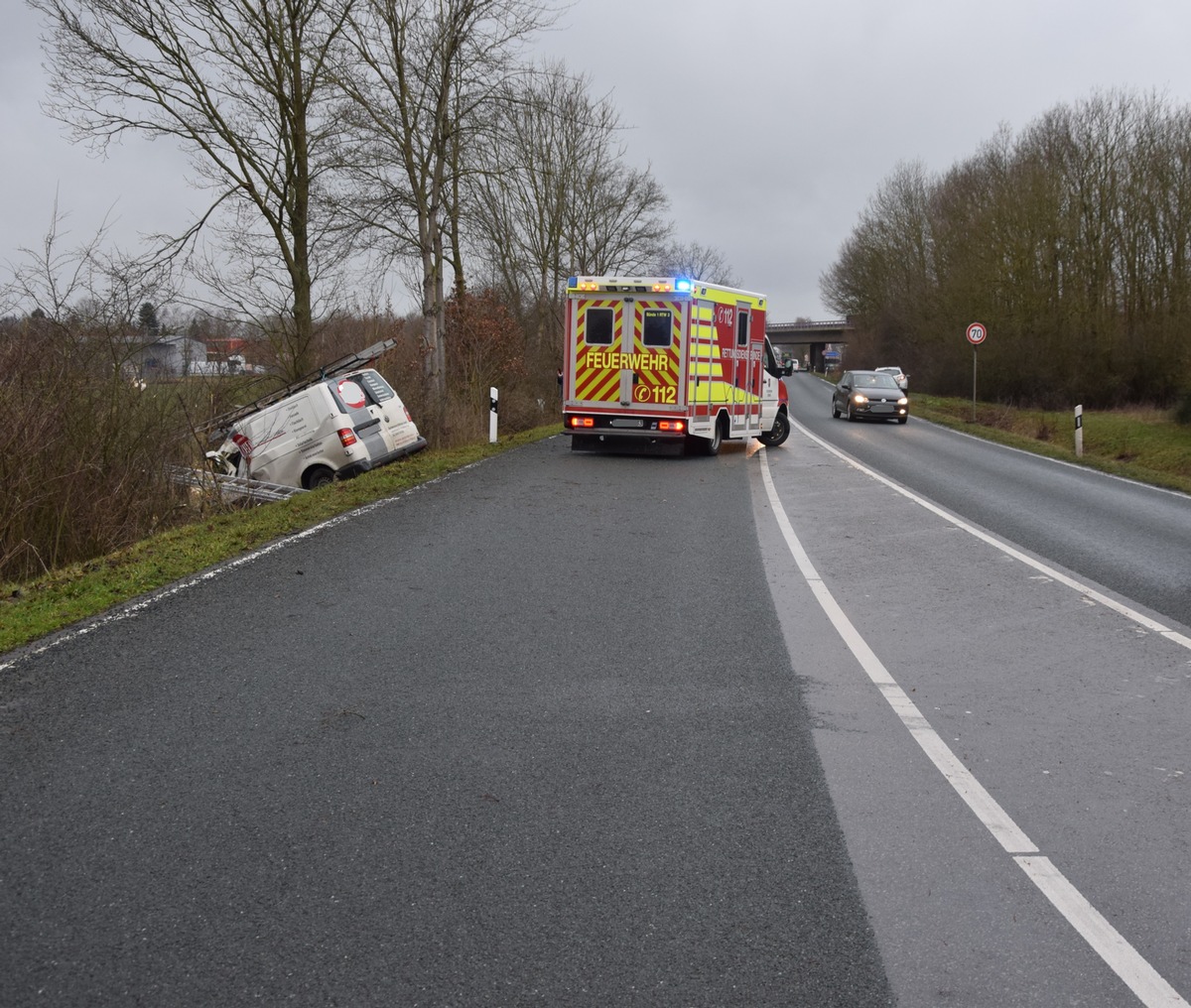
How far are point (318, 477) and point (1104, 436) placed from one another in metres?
24.5

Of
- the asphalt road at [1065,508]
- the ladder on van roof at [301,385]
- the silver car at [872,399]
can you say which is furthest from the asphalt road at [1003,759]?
the silver car at [872,399]

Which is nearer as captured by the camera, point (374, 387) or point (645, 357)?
point (374, 387)

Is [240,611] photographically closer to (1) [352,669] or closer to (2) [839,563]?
(1) [352,669]

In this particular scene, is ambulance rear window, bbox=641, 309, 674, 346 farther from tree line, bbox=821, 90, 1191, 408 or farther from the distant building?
tree line, bbox=821, 90, 1191, 408

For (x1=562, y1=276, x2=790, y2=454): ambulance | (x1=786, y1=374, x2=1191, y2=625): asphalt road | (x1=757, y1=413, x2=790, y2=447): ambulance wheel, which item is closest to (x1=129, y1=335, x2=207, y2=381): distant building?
(x1=562, y1=276, x2=790, y2=454): ambulance

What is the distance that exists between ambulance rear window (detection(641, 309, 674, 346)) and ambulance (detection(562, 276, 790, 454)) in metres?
0.02

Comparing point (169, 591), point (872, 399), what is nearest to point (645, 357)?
point (169, 591)

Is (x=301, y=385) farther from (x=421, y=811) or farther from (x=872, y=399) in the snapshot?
(x=872, y=399)

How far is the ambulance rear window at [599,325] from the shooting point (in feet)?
61.4

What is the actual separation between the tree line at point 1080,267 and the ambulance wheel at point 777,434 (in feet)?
58.5

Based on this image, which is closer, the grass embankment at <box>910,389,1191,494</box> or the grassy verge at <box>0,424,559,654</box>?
the grassy verge at <box>0,424,559,654</box>

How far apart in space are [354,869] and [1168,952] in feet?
8.20

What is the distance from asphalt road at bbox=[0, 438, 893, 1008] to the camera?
3014 mm

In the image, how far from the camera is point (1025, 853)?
3836mm
